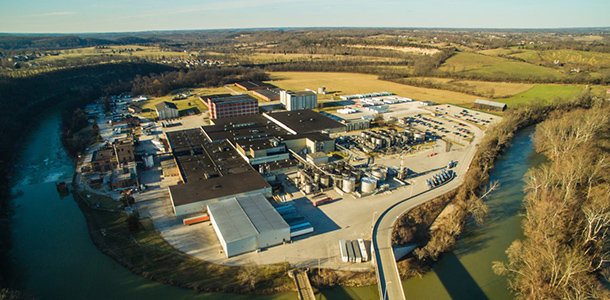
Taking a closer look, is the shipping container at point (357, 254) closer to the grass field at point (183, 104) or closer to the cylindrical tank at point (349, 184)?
the cylindrical tank at point (349, 184)

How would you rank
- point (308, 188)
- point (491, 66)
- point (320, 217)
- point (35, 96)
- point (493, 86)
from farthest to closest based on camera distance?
point (491, 66) < point (493, 86) < point (35, 96) < point (308, 188) < point (320, 217)

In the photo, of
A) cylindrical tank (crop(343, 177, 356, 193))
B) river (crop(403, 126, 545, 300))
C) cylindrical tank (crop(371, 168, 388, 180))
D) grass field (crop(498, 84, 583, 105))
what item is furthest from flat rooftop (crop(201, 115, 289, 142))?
grass field (crop(498, 84, 583, 105))

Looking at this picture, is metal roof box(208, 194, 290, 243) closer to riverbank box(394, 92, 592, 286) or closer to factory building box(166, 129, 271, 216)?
factory building box(166, 129, 271, 216)

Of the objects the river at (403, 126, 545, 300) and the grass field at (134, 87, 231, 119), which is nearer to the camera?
the river at (403, 126, 545, 300)

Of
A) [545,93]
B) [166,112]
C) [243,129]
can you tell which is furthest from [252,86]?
[545,93]

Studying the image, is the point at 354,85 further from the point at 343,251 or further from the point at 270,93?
the point at 343,251
